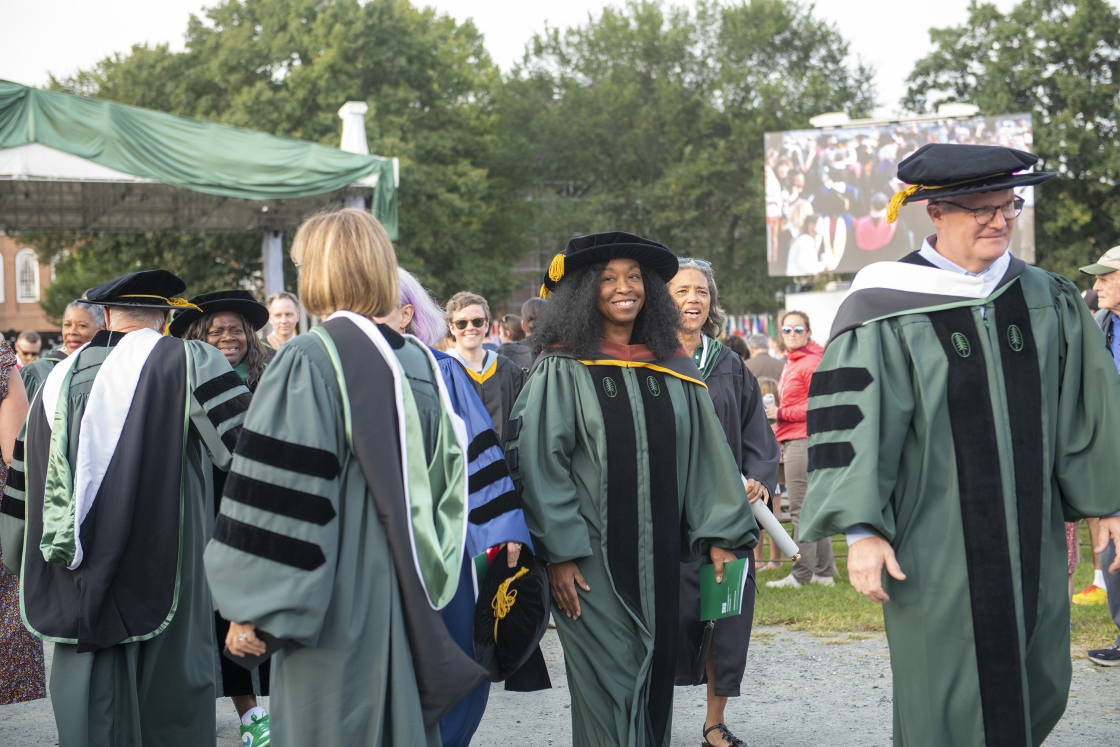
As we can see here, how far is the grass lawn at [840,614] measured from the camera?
19.7ft

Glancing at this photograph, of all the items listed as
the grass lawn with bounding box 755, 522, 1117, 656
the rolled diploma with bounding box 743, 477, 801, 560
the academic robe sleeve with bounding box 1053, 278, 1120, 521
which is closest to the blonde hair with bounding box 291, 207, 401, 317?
the academic robe sleeve with bounding box 1053, 278, 1120, 521

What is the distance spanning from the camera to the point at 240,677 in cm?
446

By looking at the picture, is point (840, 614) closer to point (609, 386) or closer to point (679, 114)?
point (609, 386)

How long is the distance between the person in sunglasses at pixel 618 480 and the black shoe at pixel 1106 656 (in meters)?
2.83

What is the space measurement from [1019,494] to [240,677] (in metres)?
3.27

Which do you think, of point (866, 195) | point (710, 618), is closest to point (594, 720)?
point (710, 618)

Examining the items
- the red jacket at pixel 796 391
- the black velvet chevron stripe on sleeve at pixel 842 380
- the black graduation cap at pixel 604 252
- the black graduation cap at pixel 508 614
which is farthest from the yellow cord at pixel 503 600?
the red jacket at pixel 796 391

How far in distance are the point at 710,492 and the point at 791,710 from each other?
176cm

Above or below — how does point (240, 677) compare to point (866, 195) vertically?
below

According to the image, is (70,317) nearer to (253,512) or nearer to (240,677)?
(240,677)

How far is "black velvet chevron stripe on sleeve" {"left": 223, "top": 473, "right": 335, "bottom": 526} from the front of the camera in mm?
2537

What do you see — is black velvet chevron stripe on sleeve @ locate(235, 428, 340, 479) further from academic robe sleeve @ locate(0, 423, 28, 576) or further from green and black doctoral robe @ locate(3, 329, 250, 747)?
academic robe sleeve @ locate(0, 423, 28, 576)

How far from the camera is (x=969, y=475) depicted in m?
2.85

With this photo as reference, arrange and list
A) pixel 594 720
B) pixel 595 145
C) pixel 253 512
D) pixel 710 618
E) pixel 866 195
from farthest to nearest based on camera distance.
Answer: pixel 595 145, pixel 866 195, pixel 710 618, pixel 594 720, pixel 253 512
